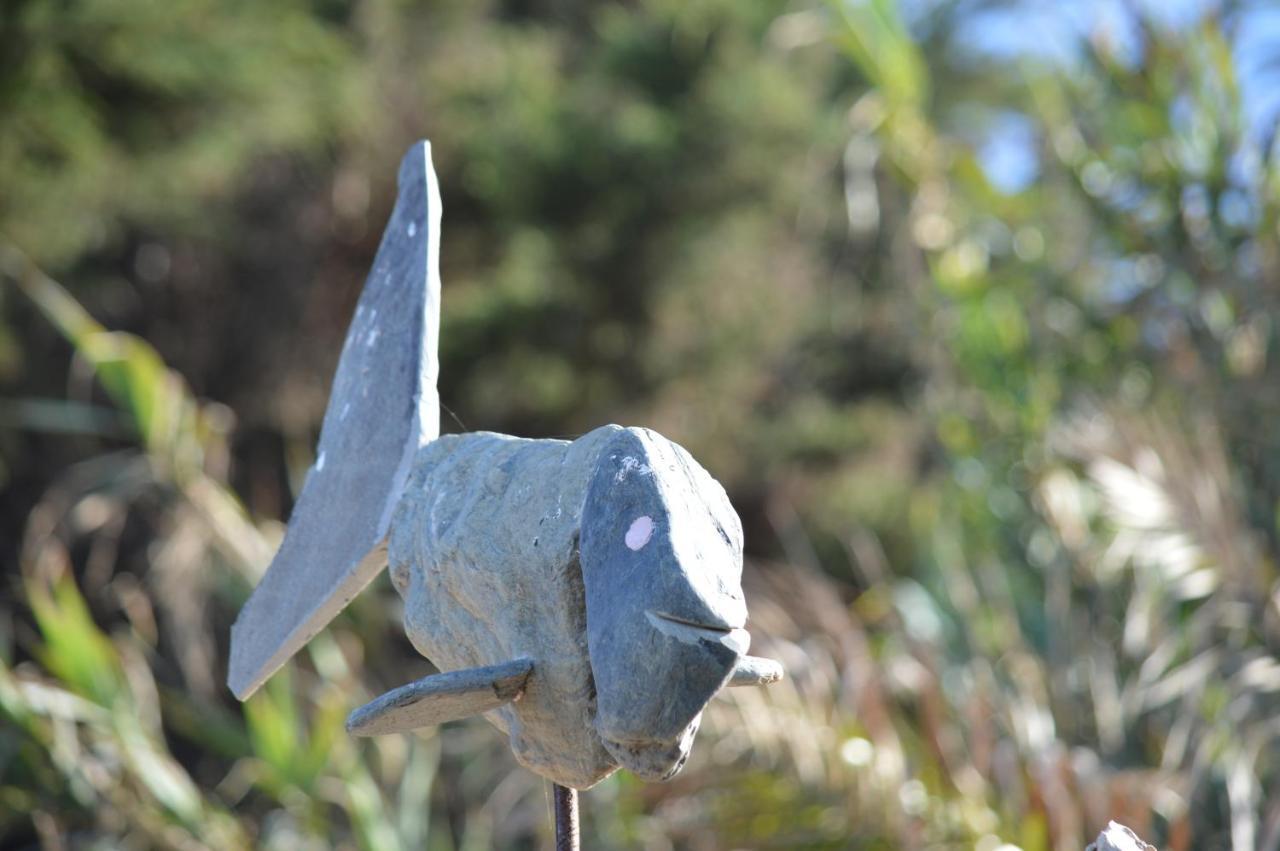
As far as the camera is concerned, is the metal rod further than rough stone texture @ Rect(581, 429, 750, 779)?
Yes

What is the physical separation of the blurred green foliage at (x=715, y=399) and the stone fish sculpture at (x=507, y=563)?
0.14 meters

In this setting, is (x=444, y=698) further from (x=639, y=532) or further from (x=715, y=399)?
(x=715, y=399)

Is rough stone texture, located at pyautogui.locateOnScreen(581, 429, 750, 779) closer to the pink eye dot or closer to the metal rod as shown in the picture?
the pink eye dot

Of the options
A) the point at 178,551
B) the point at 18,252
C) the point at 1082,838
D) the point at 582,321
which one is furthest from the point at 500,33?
Answer: the point at 1082,838

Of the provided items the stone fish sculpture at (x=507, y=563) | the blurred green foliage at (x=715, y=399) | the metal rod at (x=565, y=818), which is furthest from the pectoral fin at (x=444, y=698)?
the blurred green foliage at (x=715, y=399)

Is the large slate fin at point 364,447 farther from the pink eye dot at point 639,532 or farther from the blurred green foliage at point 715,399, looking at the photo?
the pink eye dot at point 639,532

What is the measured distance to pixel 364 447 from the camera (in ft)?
3.58

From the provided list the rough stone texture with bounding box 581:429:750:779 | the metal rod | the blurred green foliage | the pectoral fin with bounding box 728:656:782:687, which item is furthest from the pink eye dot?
the blurred green foliage

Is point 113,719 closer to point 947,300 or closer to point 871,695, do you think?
point 871,695

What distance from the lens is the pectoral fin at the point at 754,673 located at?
2.81 feet

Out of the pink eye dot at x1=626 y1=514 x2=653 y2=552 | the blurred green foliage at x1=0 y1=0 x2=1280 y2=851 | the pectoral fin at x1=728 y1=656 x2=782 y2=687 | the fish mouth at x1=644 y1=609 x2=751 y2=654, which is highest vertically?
the pink eye dot at x1=626 y1=514 x2=653 y2=552

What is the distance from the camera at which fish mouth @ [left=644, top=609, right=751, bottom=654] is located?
77 cm

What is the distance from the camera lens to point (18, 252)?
3676 millimetres

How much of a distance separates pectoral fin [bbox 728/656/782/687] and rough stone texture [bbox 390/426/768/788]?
53 millimetres
